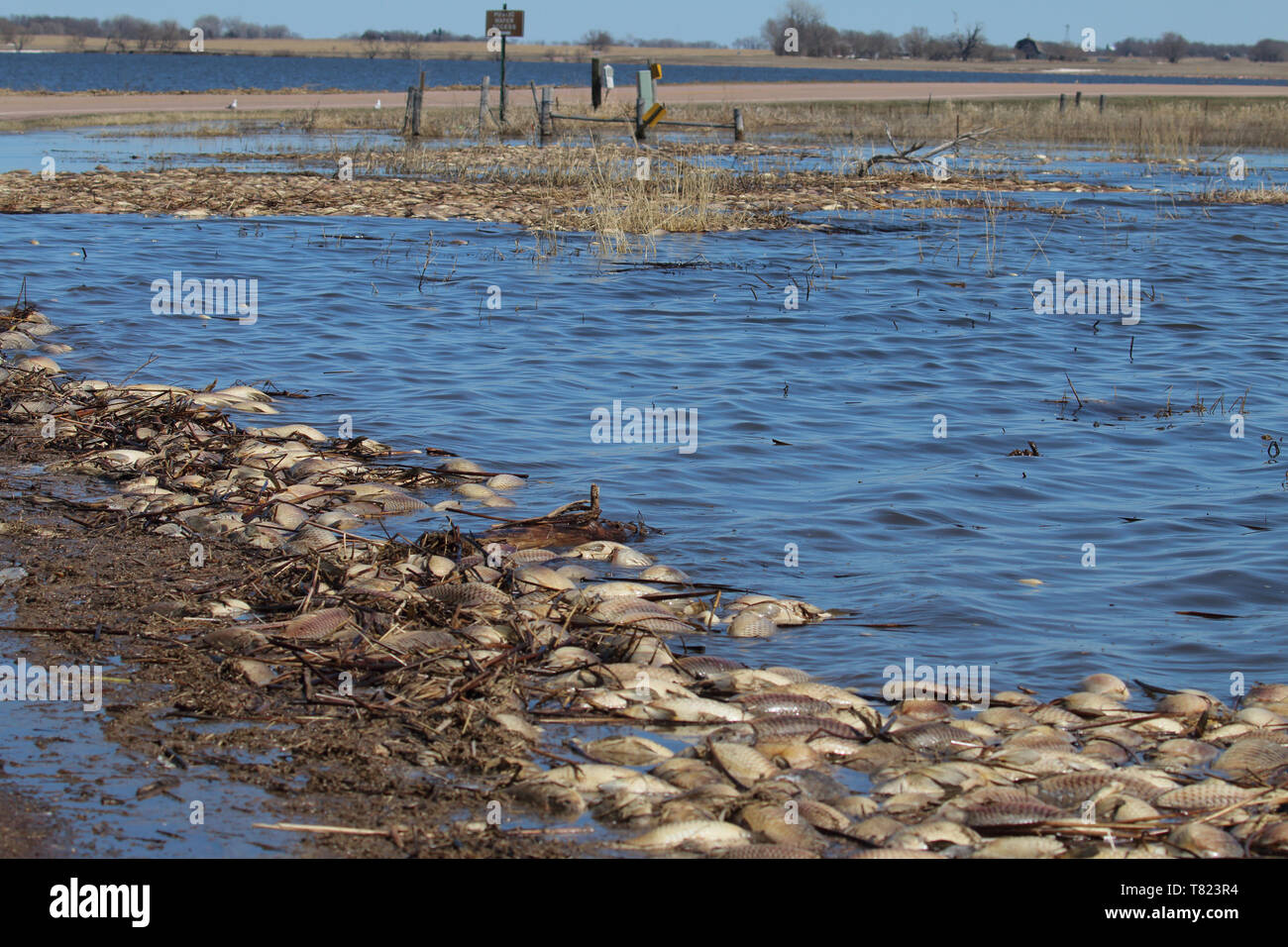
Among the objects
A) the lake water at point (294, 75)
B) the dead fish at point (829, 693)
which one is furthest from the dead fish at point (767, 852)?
the lake water at point (294, 75)

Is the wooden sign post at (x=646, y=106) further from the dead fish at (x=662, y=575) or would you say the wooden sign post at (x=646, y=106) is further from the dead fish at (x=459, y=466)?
the dead fish at (x=662, y=575)

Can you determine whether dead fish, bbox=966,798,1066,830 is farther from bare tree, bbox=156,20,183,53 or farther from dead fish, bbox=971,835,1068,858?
bare tree, bbox=156,20,183,53

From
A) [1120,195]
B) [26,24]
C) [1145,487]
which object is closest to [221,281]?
[1145,487]

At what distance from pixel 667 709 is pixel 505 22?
29.4 m

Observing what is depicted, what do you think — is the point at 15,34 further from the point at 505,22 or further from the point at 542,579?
the point at 542,579

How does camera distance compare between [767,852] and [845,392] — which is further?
[845,392]

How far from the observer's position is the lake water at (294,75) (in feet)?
211

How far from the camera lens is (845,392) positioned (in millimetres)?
9500

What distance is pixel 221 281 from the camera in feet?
43.5

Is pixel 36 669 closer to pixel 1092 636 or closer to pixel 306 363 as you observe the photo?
pixel 1092 636

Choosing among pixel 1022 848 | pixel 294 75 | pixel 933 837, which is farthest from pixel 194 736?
pixel 294 75

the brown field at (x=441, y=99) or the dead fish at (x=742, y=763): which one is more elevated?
the brown field at (x=441, y=99)

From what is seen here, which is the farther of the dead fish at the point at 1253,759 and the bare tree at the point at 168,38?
the bare tree at the point at 168,38

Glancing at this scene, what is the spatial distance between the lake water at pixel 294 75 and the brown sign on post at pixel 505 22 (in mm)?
30466
